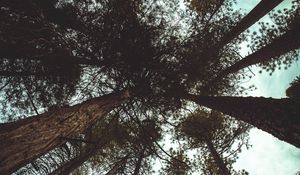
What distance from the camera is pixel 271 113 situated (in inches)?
171

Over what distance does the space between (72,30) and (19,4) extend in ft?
4.42

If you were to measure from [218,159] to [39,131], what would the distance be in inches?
353

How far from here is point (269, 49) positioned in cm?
672

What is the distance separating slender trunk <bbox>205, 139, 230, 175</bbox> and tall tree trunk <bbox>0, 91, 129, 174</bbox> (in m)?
6.92

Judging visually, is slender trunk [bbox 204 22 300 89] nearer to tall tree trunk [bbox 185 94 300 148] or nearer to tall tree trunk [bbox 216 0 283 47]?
tall tree trunk [bbox 216 0 283 47]

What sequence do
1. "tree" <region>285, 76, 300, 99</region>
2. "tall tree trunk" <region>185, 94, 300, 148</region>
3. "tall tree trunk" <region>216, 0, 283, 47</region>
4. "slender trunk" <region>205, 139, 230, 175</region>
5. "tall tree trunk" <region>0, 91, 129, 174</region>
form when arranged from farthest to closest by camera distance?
"slender trunk" <region>205, 139, 230, 175</region>
"tree" <region>285, 76, 300, 99</region>
"tall tree trunk" <region>216, 0, 283, 47</region>
"tall tree trunk" <region>185, 94, 300, 148</region>
"tall tree trunk" <region>0, 91, 129, 174</region>

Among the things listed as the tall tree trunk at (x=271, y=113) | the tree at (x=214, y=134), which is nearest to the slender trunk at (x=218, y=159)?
the tree at (x=214, y=134)

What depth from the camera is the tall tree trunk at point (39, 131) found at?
9.70 feet

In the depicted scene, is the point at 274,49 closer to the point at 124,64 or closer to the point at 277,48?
the point at 277,48

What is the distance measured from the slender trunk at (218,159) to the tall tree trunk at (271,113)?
5.47 m

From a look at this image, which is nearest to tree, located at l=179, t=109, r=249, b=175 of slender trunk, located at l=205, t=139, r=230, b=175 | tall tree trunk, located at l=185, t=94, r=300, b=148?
slender trunk, located at l=205, t=139, r=230, b=175

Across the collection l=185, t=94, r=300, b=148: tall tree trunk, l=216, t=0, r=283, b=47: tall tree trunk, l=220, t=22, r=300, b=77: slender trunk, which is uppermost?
l=216, t=0, r=283, b=47: tall tree trunk

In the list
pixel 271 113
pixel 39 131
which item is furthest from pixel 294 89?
pixel 39 131

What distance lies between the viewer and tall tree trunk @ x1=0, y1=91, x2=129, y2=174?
2957mm
